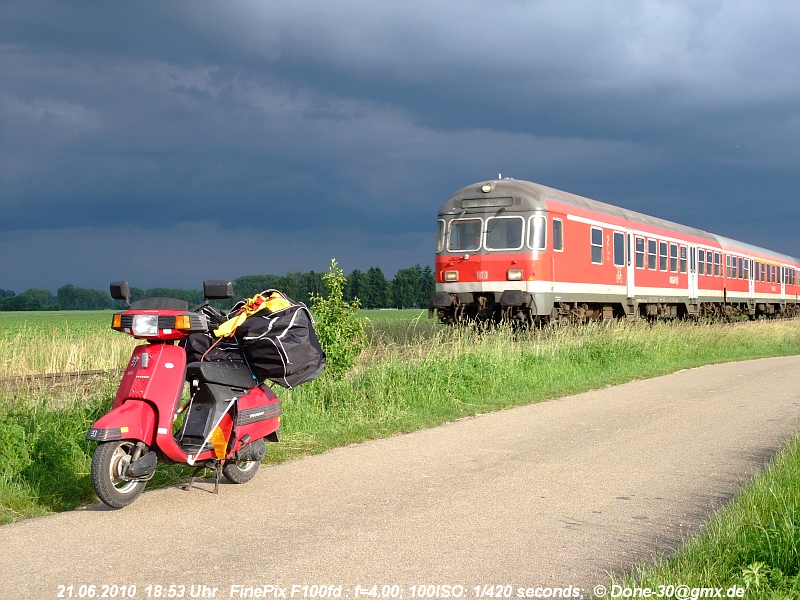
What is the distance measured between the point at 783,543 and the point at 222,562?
2729mm

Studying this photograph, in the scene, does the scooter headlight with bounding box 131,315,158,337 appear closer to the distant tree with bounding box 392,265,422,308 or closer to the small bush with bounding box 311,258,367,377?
the small bush with bounding box 311,258,367,377

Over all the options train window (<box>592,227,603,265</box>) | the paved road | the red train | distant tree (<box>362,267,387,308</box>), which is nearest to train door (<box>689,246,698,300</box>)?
the red train

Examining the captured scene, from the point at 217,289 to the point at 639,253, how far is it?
817 inches

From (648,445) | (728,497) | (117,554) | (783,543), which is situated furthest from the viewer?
(648,445)

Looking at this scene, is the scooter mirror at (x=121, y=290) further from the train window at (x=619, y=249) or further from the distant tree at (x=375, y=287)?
the distant tree at (x=375, y=287)

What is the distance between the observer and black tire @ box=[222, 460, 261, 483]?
640 cm

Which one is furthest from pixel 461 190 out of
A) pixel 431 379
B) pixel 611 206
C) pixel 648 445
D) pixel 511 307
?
pixel 648 445

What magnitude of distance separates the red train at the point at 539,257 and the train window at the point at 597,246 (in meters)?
0.02

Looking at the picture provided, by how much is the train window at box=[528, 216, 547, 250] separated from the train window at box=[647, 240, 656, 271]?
7.14 m

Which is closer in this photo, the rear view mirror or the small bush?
the rear view mirror

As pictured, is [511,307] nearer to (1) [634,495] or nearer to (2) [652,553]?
(1) [634,495]

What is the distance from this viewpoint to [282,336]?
6.16m

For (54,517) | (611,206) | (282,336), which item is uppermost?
(611,206)

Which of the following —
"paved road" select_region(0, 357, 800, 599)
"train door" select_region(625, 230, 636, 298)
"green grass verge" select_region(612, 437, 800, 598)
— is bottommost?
"paved road" select_region(0, 357, 800, 599)
